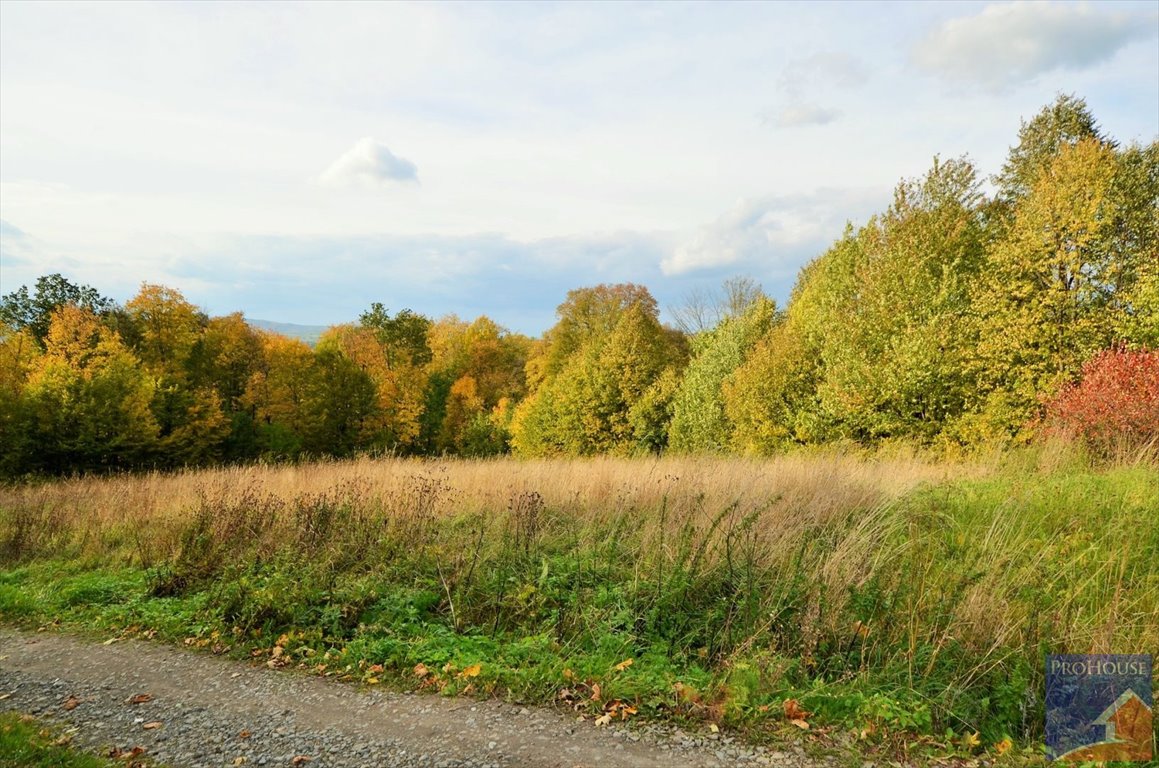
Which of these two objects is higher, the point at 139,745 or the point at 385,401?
the point at 385,401

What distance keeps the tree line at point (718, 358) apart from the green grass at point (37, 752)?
17.1 m

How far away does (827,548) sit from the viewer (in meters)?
6.52

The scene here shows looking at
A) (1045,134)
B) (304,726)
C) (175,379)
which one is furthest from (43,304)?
(1045,134)

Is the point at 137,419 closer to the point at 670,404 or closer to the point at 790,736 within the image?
the point at 670,404

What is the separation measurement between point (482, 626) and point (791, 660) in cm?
305

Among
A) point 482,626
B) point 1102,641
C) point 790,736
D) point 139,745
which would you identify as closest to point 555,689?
point 482,626

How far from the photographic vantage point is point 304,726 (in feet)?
14.7

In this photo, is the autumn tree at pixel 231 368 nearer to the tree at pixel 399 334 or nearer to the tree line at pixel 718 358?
the tree line at pixel 718 358

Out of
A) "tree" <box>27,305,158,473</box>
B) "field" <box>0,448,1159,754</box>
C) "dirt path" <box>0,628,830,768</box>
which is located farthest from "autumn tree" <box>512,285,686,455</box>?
"dirt path" <box>0,628,830,768</box>

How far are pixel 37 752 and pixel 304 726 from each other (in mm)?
1740

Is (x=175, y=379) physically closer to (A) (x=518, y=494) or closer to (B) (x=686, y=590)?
(A) (x=518, y=494)

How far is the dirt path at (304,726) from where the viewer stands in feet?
13.1

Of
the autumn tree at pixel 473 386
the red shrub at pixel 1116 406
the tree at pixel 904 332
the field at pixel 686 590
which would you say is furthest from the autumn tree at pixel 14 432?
the red shrub at pixel 1116 406

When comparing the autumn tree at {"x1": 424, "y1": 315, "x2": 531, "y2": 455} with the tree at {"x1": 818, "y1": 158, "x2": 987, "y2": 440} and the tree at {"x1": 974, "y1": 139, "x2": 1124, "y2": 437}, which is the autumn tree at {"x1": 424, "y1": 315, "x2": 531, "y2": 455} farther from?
the tree at {"x1": 974, "y1": 139, "x2": 1124, "y2": 437}
